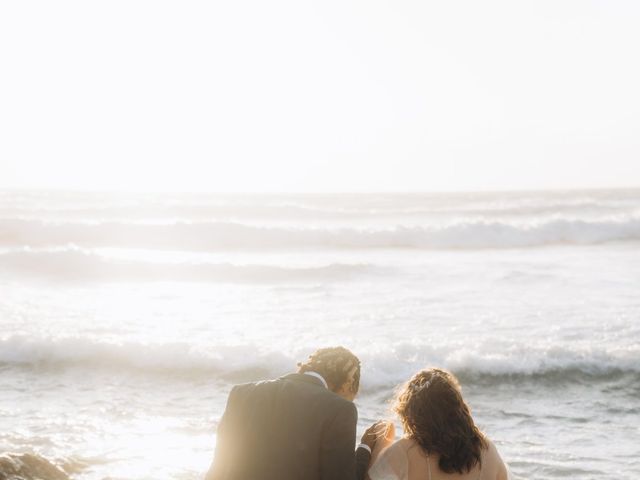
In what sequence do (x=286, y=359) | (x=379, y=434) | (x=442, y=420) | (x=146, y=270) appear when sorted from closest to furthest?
(x=442, y=420)
(x=379, y=434)
(x=286, y=359)
(x=146, y=270)

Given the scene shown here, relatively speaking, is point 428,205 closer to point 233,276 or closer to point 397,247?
point 397,247

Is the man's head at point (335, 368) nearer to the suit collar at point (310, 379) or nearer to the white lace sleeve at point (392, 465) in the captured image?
the suit collar at point (310, 379)

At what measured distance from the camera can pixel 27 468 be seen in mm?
5266

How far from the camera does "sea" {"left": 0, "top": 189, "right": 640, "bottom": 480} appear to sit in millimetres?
6969

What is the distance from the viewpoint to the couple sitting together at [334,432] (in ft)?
10.7

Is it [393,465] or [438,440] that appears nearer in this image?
[438,440]

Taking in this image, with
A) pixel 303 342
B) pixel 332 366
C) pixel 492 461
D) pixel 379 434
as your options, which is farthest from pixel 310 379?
pixel 303 342

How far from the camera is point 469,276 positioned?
18.8 meters

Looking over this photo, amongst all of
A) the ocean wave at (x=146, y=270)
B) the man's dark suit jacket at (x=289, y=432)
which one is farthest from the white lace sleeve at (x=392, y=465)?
the ocean wave at (x=146, y=270)

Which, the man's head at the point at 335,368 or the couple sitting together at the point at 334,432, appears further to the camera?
the man's head at the point at 335,368

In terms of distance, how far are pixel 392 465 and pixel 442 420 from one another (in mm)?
357

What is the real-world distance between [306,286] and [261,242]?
44.0ft

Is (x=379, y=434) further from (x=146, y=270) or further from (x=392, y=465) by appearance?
(x=146, y=270)

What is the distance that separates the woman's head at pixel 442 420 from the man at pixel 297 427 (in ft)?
0.86
